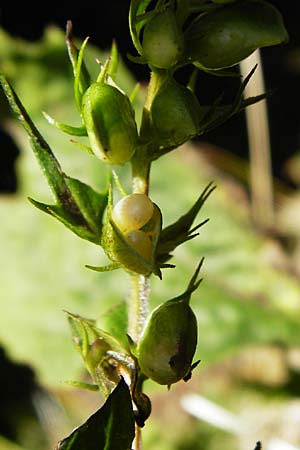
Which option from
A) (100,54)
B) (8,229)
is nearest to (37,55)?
(100,54)

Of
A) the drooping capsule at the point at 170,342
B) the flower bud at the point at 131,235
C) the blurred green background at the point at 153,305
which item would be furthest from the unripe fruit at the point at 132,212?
the blurred green background at the point at 153,305

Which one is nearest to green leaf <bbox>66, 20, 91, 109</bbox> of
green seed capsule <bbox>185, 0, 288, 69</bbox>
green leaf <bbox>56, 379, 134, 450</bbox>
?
green seed capsule <bbox>185, 0, 288, 69</bbox>

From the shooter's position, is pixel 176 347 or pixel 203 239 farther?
pixel 203 239

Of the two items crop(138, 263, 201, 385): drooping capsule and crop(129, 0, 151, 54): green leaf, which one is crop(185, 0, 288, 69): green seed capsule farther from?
crop(138, 263, 201, 385): drooping capsule

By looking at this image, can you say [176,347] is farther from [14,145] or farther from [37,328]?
[14,145]

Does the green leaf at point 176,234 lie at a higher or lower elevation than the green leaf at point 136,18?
lower

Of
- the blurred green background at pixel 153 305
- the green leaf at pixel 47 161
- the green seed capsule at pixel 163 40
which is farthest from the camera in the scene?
the blurred green background at pixel 153 305

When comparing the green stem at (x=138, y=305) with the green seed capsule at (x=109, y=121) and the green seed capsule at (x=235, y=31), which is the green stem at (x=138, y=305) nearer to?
the green seed capsule at (x=109, y=121)

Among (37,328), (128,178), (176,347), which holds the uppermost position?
(176,347)
